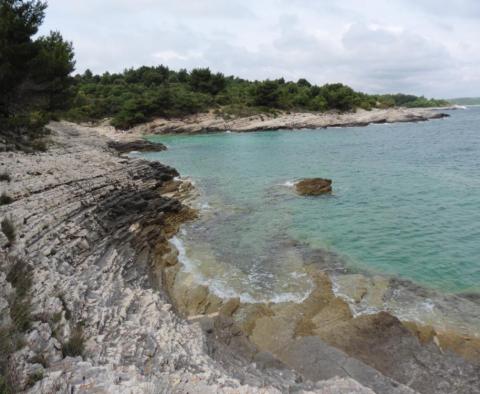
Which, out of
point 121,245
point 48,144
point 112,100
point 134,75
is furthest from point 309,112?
point 121,245

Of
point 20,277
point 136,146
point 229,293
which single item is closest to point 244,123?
point 136,146

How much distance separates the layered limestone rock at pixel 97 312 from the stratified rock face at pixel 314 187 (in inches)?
444

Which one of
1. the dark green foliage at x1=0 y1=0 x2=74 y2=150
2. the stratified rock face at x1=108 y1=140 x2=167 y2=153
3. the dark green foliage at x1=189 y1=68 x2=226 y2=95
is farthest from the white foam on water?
the dark green foliage at x1=189 y1=68 x2=226 y2=95

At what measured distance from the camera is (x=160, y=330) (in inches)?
290

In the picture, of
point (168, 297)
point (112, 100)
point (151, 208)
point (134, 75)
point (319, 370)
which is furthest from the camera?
point (134, 75)

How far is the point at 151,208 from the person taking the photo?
17781 millimetres

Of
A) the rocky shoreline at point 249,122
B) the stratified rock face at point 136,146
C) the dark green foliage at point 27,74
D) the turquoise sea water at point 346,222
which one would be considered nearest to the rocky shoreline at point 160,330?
the turquoise sea water at point 346,222

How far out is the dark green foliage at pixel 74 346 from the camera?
19.2 ft

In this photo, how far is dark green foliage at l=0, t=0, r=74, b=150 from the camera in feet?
63.9

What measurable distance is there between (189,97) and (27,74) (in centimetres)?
6186

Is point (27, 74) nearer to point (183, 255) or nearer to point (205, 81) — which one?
point (183, 255)

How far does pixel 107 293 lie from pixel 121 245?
14.7 feet

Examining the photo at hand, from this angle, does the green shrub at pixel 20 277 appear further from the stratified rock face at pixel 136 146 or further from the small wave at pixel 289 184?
the stratified rock face at pixel 136 146

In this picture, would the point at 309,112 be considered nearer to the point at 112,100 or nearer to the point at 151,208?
the point at 112,100
